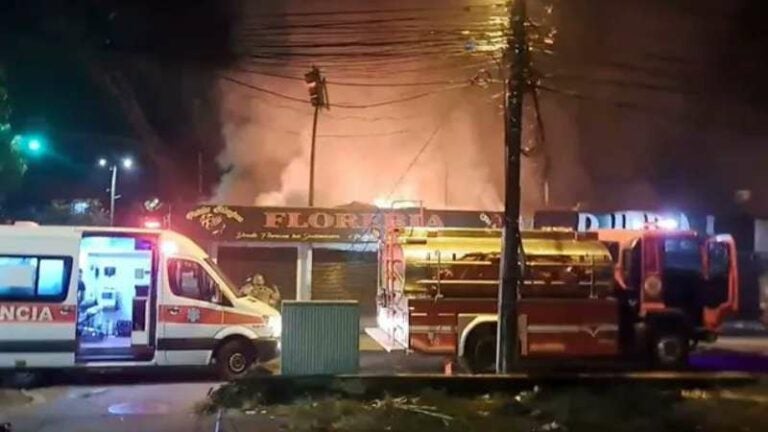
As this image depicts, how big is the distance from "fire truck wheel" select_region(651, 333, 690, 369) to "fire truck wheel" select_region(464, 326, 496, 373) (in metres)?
2.87

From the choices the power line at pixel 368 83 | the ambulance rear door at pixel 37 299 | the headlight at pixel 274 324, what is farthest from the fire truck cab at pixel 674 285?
the power line at pixel 368 83

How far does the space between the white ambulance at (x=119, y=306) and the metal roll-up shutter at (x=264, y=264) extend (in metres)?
12.9

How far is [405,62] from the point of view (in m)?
34.6

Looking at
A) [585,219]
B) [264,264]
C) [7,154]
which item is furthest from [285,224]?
[585,219]

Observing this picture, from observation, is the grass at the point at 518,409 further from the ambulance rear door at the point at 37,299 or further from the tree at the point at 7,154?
the tree at the point at 7,154

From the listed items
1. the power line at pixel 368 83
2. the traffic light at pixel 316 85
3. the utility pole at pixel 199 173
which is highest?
the power line at pixel 368 83

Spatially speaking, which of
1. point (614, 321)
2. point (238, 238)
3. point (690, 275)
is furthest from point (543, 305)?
point (238, 238)

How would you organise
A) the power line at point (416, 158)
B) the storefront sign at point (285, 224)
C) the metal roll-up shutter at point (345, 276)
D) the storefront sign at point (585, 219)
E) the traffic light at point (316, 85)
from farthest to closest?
the power line at point (416, 158), the metal roll-up shutter at point (345, 276), the traffic light at point (316, 85), the storefront sign at point (285, 224), the storefront sign at point (585, 219)

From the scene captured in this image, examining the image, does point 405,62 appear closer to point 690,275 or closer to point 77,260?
point 690,275

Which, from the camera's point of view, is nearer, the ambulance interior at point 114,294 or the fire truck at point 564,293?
the ambulance interior at point 114,294

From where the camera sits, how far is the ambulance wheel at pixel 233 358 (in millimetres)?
14742

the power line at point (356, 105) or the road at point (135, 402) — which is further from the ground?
the power line at point (356, 105)

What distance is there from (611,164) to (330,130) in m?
10.7

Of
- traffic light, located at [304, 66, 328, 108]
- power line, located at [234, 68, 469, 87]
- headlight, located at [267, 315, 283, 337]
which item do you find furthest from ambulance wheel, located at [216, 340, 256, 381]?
power line, located at [234, 68, 469, 87]
